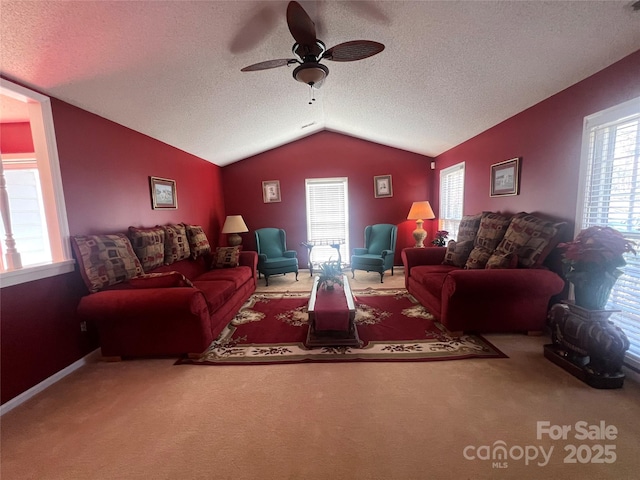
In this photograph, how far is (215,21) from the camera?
6.20 feet

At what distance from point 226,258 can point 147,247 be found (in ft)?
4.18

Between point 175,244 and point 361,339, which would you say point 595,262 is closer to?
point 361,339

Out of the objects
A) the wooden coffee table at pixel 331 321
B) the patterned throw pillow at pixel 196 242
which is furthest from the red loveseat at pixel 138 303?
the wooden coffee table at pixel 331 321

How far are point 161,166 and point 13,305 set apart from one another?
7.68 ft

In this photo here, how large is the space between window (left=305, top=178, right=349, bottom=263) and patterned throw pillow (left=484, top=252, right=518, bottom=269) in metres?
3.23

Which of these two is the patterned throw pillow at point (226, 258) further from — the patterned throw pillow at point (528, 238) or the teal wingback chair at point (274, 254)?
the patterned throw pillow at point (528, 238)

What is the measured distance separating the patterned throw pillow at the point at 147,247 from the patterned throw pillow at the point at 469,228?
3.96 m

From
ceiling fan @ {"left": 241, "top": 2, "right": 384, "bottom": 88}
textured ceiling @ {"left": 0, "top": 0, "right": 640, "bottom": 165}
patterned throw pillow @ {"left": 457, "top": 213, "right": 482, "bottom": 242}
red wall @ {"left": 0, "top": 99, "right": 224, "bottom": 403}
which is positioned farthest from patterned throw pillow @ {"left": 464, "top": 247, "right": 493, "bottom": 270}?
red wall @ {"left": 0, "top": 99, "right": 224, "bottom": 403}

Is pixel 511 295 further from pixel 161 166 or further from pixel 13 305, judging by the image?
pixel 161 166

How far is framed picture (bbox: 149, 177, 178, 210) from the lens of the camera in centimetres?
353

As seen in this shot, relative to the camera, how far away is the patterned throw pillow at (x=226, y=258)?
4102 millimetres

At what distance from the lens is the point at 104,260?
2.44 meters

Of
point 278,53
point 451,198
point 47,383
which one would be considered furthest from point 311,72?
point 451,198

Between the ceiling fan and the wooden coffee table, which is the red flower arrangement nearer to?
the wooden coffee table
